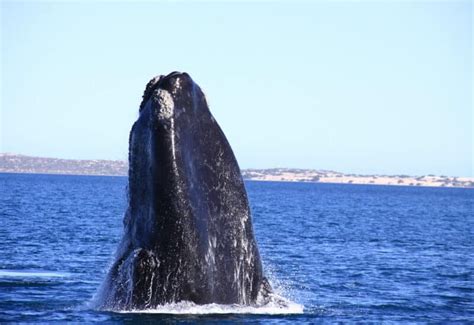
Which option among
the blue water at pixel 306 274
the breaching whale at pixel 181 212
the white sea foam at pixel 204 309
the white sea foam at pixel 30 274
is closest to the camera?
the breaching whale at pixel 181 212

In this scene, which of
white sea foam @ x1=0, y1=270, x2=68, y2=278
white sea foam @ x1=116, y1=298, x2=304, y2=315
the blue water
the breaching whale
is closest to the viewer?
the breaching whale

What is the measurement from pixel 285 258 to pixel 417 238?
19189 millimetres

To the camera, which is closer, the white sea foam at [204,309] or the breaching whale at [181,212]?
the breaching whale at [181,212]

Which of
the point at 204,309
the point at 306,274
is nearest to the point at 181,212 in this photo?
the point at 204,309

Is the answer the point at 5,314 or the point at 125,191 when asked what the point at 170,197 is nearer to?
the point at 125,191

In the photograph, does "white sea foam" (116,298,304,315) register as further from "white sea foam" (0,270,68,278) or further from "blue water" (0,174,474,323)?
"white sea foam" (0,270,68,278)

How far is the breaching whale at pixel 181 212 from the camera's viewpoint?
1055 cm

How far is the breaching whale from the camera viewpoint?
416 inches

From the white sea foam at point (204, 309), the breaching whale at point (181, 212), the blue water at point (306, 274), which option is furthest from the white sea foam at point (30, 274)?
the breaching whale at point (181, 212)

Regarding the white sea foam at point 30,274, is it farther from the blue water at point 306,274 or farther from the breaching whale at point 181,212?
the breaching whale at point 181,212

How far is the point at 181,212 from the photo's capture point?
35.0 ft

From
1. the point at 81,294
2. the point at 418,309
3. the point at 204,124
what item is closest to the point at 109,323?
the point at 204,124

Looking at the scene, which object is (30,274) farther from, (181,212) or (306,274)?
(181,212)

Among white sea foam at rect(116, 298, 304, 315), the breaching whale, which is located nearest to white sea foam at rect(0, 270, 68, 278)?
white sea foam at rect(116, 298, 304, 315)
